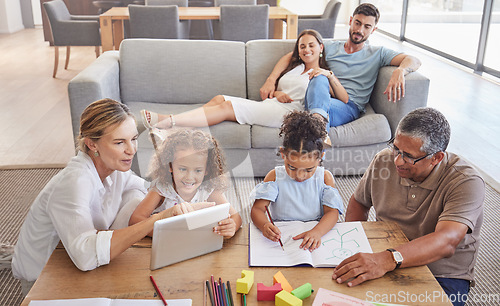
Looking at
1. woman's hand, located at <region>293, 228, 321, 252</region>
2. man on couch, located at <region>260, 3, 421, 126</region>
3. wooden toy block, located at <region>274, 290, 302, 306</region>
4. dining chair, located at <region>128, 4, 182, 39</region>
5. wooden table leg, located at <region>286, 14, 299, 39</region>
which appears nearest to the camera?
wooden toy block, located at <region>274, 290, 302, 306</region>

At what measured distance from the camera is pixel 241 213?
250 centimetres

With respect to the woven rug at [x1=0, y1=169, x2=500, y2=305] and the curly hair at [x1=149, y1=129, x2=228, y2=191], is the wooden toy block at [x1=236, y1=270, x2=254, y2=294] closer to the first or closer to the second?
the curly hair at [x1=149, y1=129, x2=228, y2=191]

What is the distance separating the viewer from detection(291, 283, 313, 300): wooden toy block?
1.09 meters

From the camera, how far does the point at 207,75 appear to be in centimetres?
318

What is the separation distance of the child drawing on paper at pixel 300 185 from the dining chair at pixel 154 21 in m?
3.36

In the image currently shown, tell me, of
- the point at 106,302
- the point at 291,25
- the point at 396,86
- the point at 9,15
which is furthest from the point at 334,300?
the point at 9,15

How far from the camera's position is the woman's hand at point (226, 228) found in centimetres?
126

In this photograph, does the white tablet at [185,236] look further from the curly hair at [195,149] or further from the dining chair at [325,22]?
the dining chair at [325,22]

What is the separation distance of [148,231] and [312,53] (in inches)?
79.8

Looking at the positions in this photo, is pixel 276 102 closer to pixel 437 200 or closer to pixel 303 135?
pixel 303 135

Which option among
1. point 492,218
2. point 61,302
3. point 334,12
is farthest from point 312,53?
point 334,12

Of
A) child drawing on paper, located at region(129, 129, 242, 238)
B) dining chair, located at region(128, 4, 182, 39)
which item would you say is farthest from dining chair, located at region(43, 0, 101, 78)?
child drawing on paper, located at region(129, 129, 242, 238)

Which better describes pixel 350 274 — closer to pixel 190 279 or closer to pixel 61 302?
pixel 190 279

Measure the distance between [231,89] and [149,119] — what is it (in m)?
0.71
